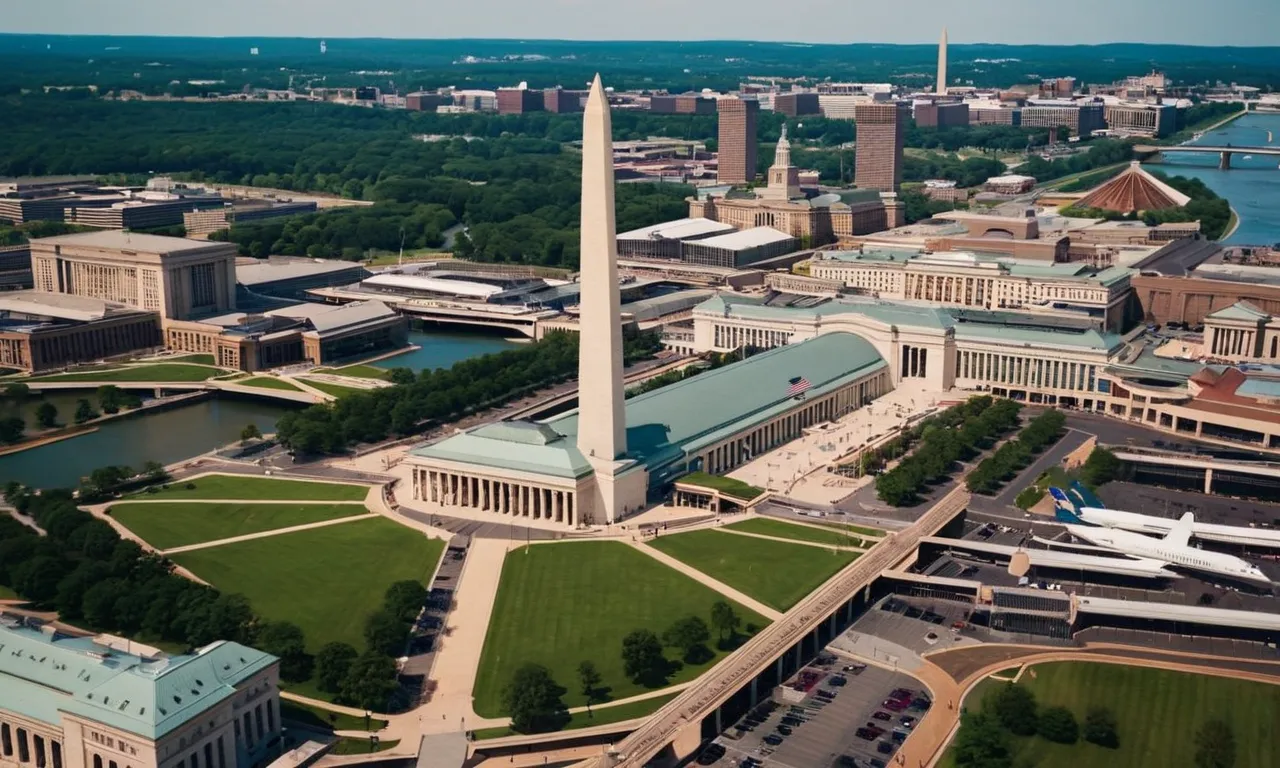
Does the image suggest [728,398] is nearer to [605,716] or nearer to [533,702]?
[605,716]

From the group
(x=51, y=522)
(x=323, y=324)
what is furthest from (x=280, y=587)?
(x=323, y=324)

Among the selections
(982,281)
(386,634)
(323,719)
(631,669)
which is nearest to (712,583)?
(631,669)

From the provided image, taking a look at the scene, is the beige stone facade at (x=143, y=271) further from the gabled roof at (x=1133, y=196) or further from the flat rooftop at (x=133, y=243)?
the gabled roof at (x=1133, y=196)

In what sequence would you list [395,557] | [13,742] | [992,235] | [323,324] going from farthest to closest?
[992,235] → [323,324] → [395,557] → [13,742]

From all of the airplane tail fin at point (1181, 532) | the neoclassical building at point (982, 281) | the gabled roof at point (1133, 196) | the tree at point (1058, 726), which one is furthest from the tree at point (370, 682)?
the gabled roof at point (1133, 196)

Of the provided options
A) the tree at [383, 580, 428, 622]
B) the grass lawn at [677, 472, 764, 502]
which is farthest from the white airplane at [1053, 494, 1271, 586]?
the tree at [383, 580, 428, 622]

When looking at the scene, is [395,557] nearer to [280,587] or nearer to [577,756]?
[280,587]

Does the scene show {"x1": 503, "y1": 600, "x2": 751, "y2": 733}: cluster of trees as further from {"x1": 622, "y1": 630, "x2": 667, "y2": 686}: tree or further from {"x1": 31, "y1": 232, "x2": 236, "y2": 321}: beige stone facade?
{"x1": 31, "y1": 232, "x2": 236, "y2": 321}: beige stone facade
